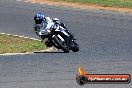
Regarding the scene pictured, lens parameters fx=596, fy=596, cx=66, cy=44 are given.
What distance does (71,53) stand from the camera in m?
19.7

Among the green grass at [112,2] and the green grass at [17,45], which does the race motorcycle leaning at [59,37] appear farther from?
the green grass at [112,2]

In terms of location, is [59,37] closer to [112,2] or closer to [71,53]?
[71,53]

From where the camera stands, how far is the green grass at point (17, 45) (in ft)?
68.2

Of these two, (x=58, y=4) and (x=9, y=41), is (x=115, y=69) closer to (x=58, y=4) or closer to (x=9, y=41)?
(x=9, y=41)

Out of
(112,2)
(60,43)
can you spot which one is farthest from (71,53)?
(112,2)

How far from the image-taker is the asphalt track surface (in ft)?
49.7

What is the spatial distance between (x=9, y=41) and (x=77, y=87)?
10.2m

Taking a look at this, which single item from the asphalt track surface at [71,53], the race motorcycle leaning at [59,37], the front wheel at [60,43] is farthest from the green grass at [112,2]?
the race motorcycle leaning at [59,37]

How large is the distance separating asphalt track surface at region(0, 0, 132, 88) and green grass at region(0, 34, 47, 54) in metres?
1.29

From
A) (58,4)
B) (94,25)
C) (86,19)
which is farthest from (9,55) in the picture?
(58,4)

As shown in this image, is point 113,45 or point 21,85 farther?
point 113,45

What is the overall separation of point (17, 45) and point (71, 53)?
10.4 ft

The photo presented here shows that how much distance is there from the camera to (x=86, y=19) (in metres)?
32.7

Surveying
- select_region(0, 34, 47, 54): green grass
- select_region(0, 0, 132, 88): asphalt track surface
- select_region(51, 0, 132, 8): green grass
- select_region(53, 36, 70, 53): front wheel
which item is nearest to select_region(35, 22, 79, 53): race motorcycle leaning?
select_region(53, 36, 70, 53): front wheel
